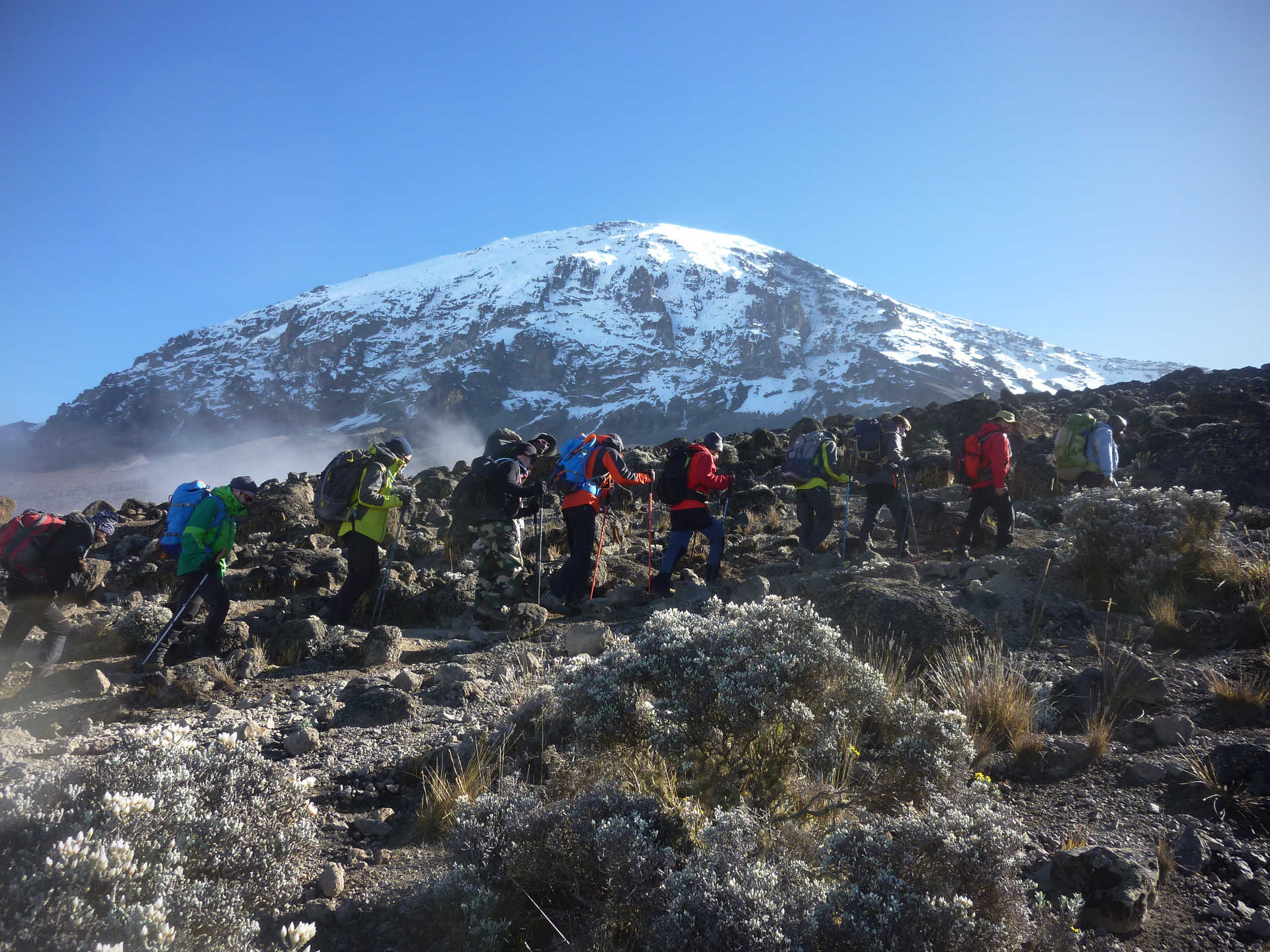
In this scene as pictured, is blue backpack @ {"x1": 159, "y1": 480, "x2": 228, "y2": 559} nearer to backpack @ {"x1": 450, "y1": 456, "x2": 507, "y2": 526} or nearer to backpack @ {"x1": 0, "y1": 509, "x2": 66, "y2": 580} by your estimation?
backpack @ {"x1": 0, "y1": 509, "x2": 66, "y2": 580}

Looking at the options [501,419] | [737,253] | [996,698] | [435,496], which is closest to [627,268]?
[737,253]

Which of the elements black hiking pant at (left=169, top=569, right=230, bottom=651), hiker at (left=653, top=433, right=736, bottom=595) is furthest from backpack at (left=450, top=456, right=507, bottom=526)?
black hiking pant at (left=169, top=569, right=230, bottom=651)

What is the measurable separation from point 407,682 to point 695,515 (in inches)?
133

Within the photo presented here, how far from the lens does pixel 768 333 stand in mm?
131375

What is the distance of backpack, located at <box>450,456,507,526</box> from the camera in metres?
7.16

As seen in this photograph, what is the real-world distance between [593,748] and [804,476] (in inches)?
226

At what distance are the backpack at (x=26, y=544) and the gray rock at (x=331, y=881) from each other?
4.79 metres

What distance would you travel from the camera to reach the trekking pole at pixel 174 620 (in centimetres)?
546

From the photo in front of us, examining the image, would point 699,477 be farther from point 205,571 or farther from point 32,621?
point 32,621

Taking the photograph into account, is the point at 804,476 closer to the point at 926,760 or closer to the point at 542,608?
the point at 542,608

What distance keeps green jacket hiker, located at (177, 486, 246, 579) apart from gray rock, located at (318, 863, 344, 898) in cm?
414

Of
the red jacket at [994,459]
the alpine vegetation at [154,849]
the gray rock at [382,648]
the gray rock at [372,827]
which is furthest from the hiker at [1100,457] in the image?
the alpine vegetation at [154,849]

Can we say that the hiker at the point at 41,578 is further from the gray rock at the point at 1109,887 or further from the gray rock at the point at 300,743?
the gray rock at the point at 1109,887

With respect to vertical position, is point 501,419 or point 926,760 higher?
point 501,419
